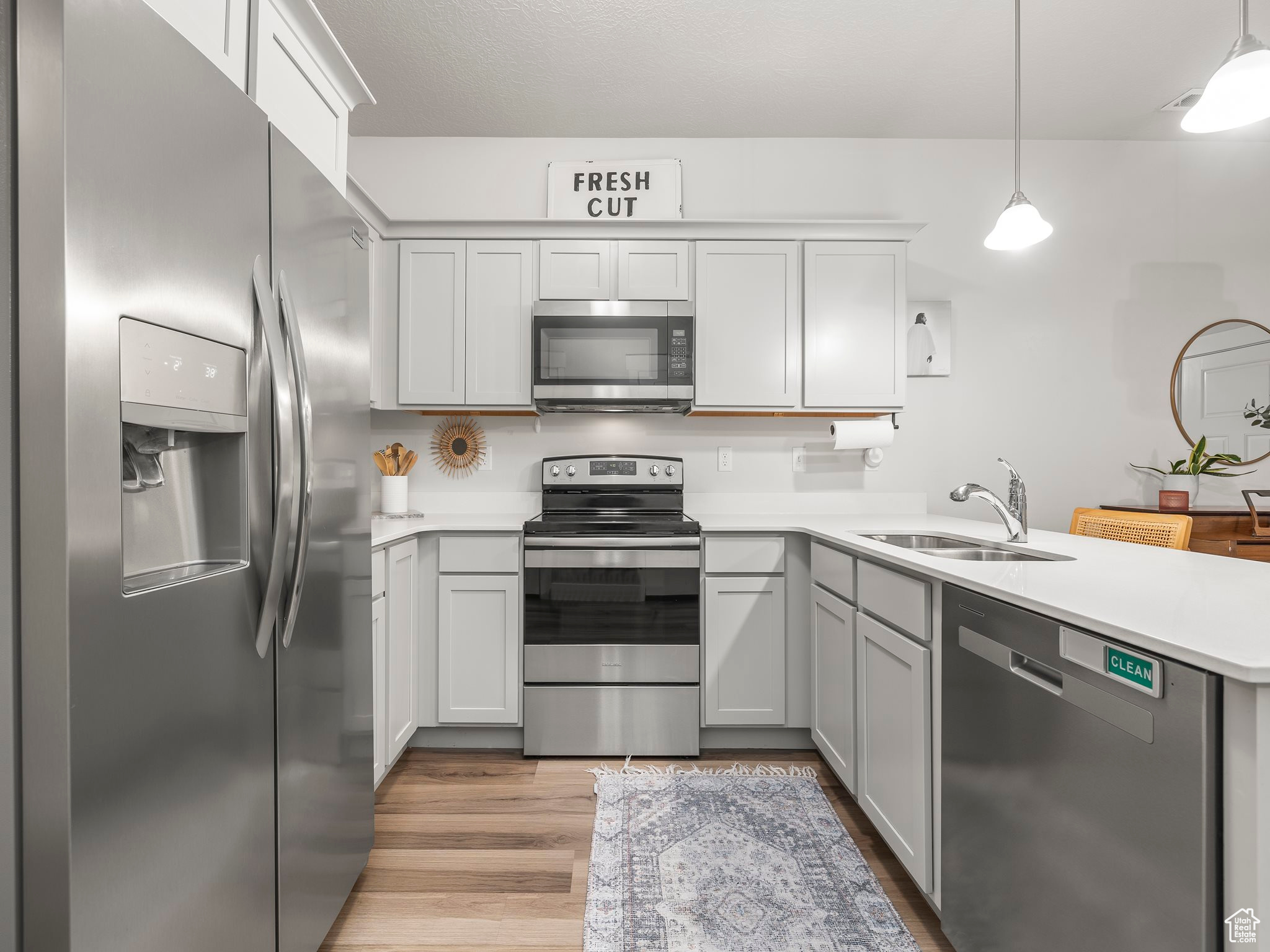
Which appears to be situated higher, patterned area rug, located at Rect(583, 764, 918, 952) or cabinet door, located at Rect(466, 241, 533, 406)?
cabinet door, located at Rect(466, 241, 533, 406)

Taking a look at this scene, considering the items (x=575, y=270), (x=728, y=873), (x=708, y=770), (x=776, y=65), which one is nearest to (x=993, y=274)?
(x=776, y=65)

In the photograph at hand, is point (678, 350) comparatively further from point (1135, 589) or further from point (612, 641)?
point (1135, 589)

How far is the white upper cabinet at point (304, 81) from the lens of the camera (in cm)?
133

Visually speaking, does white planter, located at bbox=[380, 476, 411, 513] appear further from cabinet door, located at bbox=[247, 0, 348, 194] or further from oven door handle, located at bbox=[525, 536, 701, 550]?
cabinet door, located at bbox=[247, 0, 348, 194]

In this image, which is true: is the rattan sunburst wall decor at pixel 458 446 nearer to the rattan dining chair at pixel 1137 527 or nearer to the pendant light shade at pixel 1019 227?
the pendant light shade at pixel 1019 227

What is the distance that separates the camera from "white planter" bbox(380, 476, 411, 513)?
2.80 metres

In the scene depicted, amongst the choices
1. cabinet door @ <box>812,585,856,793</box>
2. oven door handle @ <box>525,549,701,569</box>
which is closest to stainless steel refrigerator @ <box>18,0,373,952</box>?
oven door handle @ <box>525,549,701,569</box>

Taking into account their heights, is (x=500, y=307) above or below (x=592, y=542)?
above

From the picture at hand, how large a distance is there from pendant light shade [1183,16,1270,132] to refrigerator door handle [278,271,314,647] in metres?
Result: 2.02

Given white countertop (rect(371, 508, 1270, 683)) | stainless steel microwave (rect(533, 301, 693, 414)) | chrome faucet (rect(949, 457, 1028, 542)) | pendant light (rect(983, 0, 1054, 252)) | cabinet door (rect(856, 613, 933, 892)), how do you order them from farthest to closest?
stainless steel microwave (rect(533, 301, 693, 414))
pendant light (rect(983, 0, 1054, 252))
chrome faucet (rect(949, 457, 1028, 542))
cabinet door (rect(856, 613, 933, 892))
white countertop (rect(371, 508, 1270, 683))

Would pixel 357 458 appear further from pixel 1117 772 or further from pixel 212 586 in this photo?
pixel 1117 772

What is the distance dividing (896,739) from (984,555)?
2.19ft

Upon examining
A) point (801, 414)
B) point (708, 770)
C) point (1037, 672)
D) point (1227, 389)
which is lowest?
point (708, 770)

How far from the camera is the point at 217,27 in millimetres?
1188
